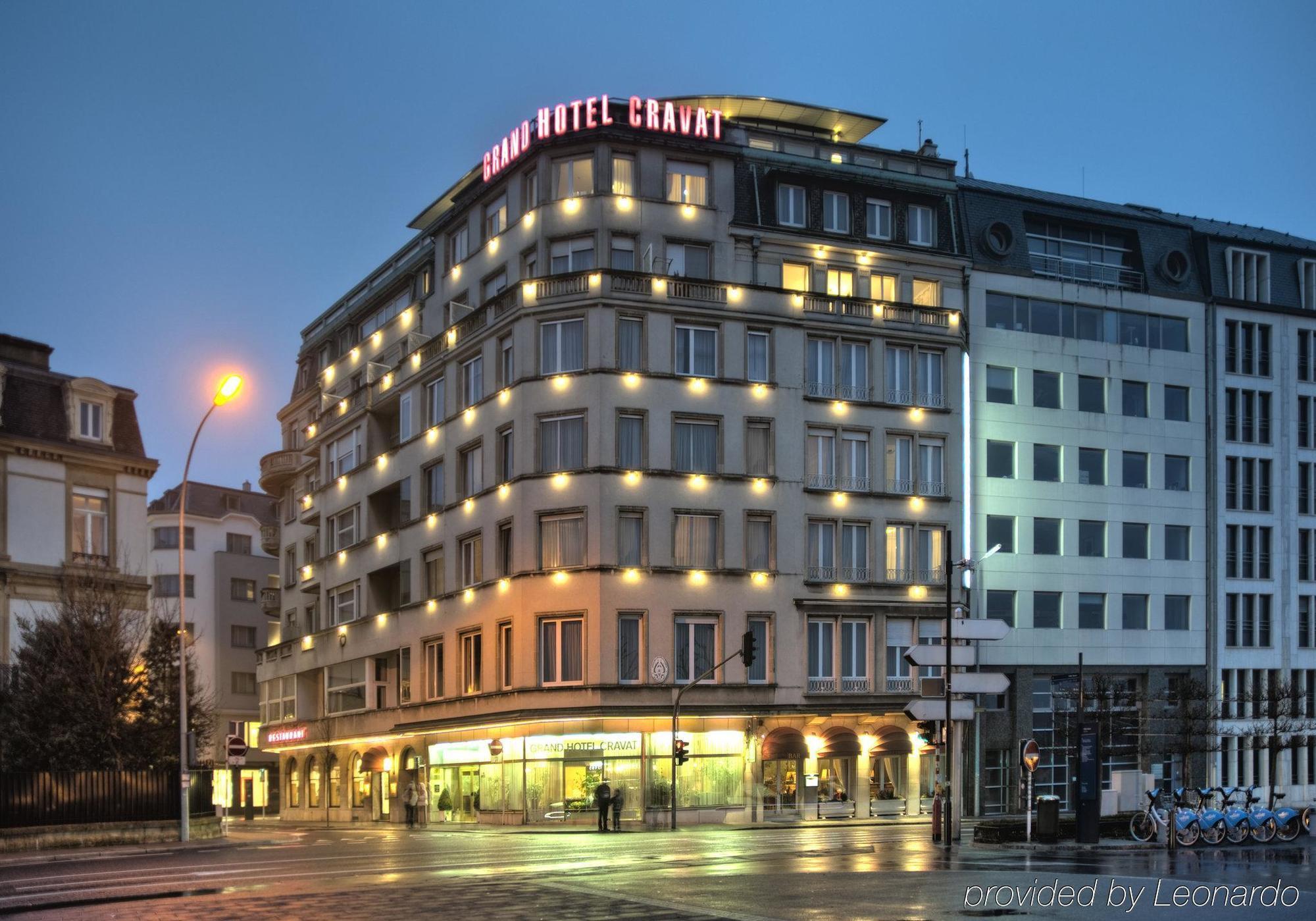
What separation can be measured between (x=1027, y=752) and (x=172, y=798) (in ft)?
77.8

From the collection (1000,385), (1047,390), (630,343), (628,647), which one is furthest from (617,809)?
(1047,390)

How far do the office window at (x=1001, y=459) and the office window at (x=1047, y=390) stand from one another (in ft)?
8.53

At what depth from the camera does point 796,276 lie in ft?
210

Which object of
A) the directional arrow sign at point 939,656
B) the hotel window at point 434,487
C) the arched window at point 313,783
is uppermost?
the hotel window at point 434,487

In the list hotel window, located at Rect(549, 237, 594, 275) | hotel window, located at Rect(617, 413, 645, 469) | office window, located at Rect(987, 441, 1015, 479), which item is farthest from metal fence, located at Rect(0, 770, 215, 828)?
office window, located at Rect(987, 441, 1015, 479)

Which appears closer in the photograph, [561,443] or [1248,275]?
[561,443]

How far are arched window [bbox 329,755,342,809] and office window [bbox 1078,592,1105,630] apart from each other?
35309mm

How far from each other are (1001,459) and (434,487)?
947 inches

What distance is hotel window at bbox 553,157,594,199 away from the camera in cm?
6162

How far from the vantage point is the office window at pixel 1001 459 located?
66875 millimetres

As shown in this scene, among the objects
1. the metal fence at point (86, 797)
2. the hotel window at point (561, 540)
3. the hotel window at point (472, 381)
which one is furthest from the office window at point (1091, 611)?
the metal fence at point (86, 797)

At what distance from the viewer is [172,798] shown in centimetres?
4509

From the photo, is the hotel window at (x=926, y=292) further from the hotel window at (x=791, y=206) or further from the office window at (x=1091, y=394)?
the office window at (x=1091, y=394)

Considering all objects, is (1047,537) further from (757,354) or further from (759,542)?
(757,354)
